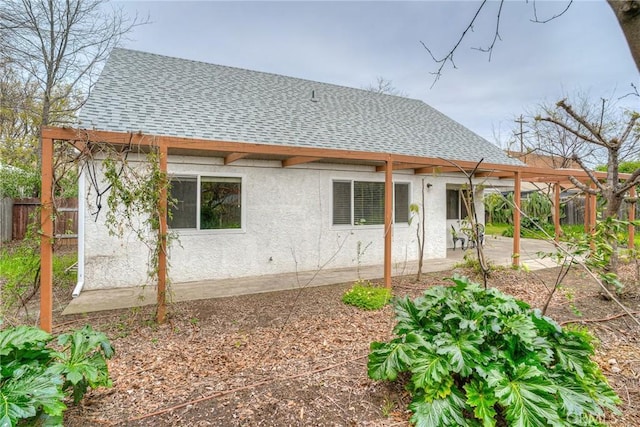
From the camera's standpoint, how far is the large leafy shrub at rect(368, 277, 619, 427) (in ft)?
8.23

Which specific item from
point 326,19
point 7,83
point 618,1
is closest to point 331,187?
point 326,19

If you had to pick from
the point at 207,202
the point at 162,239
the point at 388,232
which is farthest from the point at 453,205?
the point at 162,239

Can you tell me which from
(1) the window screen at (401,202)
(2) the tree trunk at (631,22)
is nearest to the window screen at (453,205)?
(1) the window screen at (401,202)

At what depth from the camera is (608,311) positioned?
535 cm

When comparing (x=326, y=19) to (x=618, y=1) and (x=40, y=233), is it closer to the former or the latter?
(x=40, y=233)

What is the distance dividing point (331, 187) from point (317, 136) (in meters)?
1.35

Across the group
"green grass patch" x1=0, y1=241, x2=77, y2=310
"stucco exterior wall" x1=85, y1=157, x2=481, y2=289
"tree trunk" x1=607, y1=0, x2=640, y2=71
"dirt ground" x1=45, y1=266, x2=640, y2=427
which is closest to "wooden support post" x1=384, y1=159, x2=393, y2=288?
"stucco exterior wall" x1=85, y1=157, x2=481, y2=289

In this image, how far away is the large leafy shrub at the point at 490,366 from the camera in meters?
2.51

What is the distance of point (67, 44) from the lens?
45.0ft

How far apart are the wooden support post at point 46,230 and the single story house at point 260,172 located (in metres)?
1.48

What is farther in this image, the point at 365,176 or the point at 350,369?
the point at 365,176

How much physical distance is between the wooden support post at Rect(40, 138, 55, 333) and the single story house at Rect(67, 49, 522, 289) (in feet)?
4.85

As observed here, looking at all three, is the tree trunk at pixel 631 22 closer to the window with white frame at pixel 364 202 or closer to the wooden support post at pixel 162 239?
the wooden support post at pixel 162 239

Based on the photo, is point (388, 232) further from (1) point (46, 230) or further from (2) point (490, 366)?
(1) point (46, 230)
